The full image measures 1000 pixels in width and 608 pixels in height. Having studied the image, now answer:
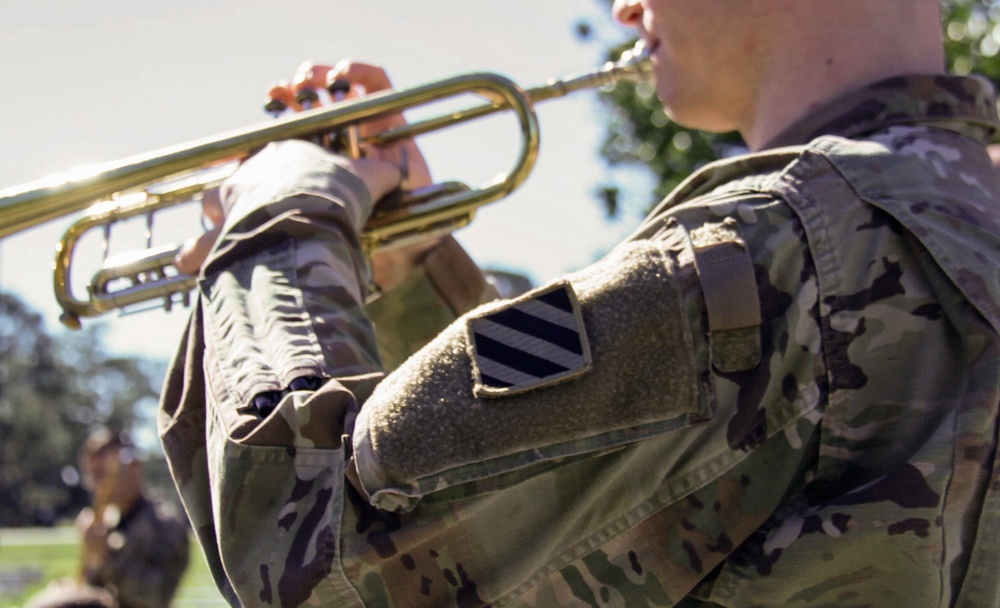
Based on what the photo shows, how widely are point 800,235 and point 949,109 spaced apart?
35cm

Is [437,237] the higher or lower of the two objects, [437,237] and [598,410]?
the higher

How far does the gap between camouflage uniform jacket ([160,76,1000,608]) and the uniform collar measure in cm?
10

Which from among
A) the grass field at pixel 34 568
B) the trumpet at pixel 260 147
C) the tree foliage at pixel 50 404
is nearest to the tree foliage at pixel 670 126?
the grass field at pixel 34 568

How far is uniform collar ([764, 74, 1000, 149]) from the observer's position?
1.53 metres

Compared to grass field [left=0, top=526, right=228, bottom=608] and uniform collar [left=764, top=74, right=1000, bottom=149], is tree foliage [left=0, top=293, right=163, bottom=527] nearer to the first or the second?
grass field [left=0, top=526, right=228, bottom=608]

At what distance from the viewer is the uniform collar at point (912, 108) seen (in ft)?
5.02

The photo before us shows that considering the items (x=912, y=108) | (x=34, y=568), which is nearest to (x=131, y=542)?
(x=912, y=108)

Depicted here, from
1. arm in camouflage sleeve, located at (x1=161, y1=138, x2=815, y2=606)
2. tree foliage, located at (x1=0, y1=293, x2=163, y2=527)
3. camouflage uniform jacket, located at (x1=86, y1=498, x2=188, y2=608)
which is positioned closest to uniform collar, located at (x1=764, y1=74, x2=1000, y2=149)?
arm in camouflage sleeve, located at (x1=161, y1=138, x2=815, y2=606)

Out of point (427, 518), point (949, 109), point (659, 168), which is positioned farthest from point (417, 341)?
point (659, 168)

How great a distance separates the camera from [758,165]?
57.4 inches

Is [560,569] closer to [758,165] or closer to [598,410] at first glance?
[598,410]

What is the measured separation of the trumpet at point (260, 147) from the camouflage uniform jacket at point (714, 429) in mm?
937

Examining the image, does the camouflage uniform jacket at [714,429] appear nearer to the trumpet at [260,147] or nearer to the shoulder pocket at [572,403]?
the shoulder pocket at [572,403]

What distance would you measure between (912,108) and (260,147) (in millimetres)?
1268
